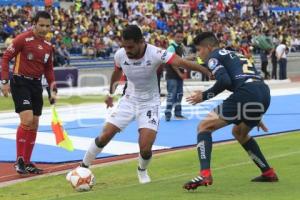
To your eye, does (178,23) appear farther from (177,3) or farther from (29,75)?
(29,75)

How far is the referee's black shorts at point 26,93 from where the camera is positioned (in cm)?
1002

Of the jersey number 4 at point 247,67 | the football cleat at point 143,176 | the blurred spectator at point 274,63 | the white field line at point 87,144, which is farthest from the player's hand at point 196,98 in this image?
the blurred spectator at point 274,63

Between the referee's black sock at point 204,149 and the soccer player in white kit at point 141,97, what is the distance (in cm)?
94

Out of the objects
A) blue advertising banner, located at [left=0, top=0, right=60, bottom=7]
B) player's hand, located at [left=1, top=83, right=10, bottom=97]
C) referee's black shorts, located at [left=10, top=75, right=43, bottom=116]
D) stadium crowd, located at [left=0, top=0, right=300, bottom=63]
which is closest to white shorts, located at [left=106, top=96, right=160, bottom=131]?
referee's black shorts, located at [left=10, top=75, right=43, bottom=116]

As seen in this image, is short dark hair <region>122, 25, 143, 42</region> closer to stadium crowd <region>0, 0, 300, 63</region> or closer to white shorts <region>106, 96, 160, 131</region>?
white shorts <region>106, 96, 160, 131</region>

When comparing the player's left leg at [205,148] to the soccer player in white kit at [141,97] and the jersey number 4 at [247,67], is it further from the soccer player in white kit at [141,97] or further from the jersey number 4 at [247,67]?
the soccer player in white kit at [141,97]

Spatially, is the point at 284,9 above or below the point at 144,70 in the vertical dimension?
below

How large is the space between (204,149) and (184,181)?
83 cm

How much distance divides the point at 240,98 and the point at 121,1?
1269 inches

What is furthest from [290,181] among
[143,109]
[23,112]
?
[23,112]

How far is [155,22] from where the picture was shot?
39344 millimetres

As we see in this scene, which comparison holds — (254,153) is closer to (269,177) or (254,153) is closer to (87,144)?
(269,177)

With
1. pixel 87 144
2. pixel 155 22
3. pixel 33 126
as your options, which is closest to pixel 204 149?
pixel 33 126

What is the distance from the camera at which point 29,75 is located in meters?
10.1
